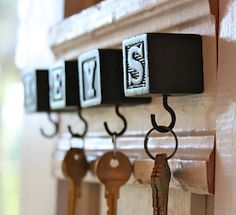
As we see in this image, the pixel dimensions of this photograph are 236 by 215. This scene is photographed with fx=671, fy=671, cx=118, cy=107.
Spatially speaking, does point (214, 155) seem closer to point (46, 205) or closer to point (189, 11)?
point (189, 11)

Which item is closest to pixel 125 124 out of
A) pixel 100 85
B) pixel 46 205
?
pixel 100 85

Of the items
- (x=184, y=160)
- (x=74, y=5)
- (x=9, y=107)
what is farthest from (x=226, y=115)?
(x=9, y=107)

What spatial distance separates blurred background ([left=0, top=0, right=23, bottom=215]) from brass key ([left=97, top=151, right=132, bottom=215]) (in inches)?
23.4

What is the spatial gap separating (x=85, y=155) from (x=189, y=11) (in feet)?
0.84

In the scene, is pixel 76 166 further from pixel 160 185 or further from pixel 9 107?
pixel 9 107

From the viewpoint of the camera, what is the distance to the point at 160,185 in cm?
54

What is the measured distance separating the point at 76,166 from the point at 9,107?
1.72 feet

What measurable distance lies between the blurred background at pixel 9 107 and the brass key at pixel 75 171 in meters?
0.51

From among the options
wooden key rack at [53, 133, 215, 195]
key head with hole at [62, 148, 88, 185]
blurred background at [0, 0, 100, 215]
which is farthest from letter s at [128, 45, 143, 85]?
blurred background at [0, 0, 100, 215]

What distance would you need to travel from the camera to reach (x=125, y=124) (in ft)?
2.24

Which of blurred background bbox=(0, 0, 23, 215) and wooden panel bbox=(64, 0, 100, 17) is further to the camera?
blurred background bbox=(0, 0, 23, 215)

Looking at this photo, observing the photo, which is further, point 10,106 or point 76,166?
point 10,106

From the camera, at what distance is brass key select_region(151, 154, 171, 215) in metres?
0.54

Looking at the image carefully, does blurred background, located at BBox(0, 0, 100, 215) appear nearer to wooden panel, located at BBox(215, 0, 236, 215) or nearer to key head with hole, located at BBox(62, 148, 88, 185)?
key head with hole, located at BBox(62, 148, 88, 185)
